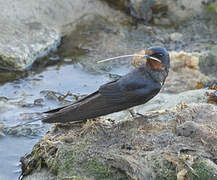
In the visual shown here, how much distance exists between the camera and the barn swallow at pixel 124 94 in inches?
190

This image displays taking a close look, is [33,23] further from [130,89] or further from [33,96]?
[130,89]

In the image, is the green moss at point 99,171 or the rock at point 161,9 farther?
the rock at point 161,9

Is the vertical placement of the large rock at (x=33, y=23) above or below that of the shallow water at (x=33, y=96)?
above

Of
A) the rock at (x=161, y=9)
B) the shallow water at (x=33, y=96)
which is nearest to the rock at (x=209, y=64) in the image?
the shallow water at (x=33, y=96)

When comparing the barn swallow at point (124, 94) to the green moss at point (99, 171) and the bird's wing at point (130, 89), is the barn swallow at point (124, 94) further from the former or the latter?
the green moss at point (99, 171)

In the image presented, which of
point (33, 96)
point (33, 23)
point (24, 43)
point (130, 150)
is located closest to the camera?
point (130, 150)

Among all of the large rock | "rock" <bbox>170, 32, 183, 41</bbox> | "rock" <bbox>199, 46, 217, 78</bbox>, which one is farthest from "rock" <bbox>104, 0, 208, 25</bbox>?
"rock" <bbox>199, 46, 217, 78</bbox>

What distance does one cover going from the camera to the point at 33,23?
8570mm

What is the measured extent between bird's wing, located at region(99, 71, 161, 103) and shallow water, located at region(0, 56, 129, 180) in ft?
4.84

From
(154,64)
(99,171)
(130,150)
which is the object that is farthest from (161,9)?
(99,171)

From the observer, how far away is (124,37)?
29.3 ft

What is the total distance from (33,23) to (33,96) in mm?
1917

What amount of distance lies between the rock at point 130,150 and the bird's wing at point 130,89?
276 millimetres

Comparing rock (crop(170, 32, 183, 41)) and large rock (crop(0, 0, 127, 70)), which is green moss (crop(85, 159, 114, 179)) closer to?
large rock (crop(0, 0, 127, 70))
